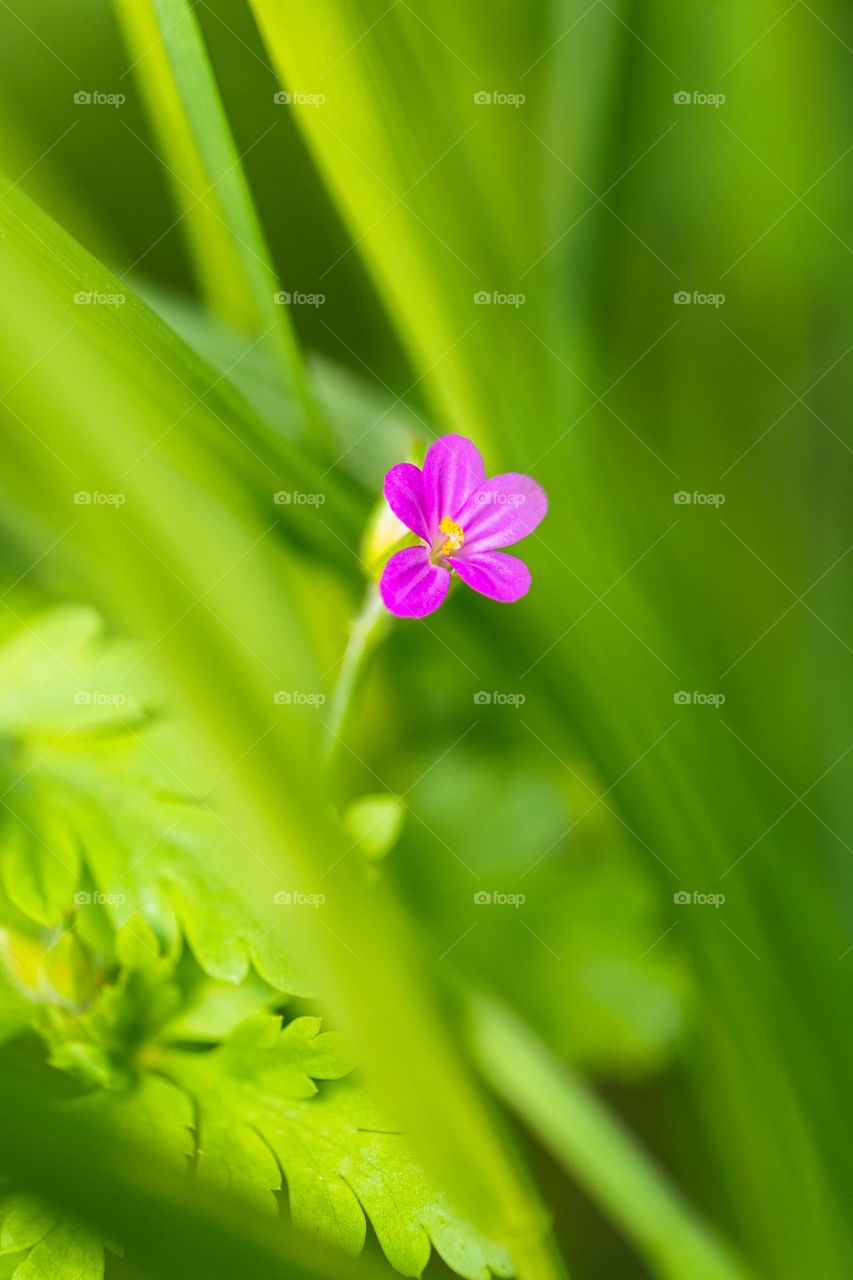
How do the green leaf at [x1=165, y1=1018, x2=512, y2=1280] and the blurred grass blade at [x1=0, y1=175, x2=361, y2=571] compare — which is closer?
the blurred grass blade at [x1=0, y1=175, x2=361, y2=571]

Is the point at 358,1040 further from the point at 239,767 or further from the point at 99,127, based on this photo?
the point at 99,127

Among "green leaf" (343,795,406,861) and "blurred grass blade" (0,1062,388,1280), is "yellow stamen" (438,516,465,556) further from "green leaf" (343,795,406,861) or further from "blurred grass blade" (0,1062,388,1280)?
"blurred grass blade" (0,1062,388,1280)

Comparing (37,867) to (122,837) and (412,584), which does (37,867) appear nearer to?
(122,837)

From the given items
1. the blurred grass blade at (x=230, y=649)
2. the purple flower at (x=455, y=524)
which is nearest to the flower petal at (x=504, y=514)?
the purple flower at (x=455, y=524)

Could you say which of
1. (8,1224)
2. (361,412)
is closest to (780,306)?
(361,412)

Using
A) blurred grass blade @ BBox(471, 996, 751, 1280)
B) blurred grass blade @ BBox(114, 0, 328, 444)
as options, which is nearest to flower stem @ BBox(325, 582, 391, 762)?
blurred grass blade @ BBox(114, 0, 328, 444)
